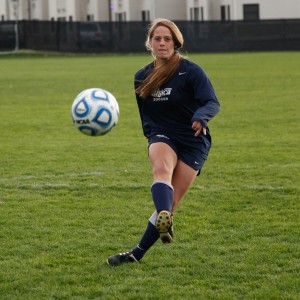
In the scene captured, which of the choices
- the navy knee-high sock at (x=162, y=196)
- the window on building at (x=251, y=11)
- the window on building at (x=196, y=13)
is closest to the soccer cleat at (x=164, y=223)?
the navy knee-high sock at (x=162, y=196)

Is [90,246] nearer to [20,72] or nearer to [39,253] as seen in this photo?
[39,253]

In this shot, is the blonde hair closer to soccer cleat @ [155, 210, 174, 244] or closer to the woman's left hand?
the woman's left hand

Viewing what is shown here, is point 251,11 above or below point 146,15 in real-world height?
above

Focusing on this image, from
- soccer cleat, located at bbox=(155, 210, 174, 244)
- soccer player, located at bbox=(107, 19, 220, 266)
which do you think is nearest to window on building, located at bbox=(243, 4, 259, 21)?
soccer player, located at bbox=(107, 19, 220, 266)

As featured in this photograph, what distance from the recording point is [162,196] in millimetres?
6531

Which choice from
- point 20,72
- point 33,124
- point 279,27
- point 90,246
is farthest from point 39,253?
point 279,27

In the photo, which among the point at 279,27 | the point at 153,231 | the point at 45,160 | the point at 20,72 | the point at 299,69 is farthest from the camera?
the point at 279,27

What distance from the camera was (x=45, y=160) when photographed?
12.9m

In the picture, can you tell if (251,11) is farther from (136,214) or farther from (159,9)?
(136,214)

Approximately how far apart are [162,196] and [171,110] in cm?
76

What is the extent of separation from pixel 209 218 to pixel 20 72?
2863 cm

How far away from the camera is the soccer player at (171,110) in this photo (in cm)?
678

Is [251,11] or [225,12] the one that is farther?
[225,12]

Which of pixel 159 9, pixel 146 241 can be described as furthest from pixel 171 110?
pixel 159 9
